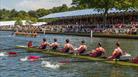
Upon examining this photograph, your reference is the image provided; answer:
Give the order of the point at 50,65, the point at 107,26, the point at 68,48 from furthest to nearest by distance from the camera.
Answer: the point at 107,26 → the point at 68,48 → the point at 50,65

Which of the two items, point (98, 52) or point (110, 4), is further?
point (110, 4)

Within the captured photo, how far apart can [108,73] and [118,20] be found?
194 ft

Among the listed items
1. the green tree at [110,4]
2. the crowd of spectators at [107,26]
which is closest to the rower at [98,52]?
the crowd of spectators at [107,26]

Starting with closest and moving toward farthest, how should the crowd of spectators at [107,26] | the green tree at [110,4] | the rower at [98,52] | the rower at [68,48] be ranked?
the rower at [98,52] → the rower at [68,48] → the crowd of spectators at [107,26] → the green tree at [110,4]

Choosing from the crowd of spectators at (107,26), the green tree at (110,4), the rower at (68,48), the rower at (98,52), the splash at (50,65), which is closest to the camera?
the splash at (50,65)

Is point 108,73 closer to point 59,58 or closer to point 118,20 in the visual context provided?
point 59,58

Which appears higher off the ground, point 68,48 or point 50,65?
point 68,48

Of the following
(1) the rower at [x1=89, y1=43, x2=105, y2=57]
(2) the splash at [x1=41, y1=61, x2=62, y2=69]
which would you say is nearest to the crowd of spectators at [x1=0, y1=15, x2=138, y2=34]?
(1) the rower at [x1=89, y1=43, x2=105, y2=57]

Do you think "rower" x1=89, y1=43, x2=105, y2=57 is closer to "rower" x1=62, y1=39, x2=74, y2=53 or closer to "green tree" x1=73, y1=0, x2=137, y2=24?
"rower" x1=62, y1=39, x2=74, y2=53

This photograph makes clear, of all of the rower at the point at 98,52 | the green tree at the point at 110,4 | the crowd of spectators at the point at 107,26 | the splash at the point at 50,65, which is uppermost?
the green tree at the point at 110,4

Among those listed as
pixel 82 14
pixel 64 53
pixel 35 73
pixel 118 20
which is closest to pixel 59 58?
pixel 64 53

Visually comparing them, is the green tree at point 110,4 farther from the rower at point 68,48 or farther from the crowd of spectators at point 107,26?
the rower at point 68,48

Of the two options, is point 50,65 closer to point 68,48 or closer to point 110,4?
point 68,48

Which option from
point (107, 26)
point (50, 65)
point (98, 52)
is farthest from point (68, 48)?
point (107, 26)
